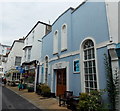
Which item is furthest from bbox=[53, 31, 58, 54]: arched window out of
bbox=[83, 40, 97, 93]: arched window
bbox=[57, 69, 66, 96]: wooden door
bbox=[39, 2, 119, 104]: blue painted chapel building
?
bbox=[83, 40, 97, 93]: arched window

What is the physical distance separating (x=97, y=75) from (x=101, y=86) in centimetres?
57

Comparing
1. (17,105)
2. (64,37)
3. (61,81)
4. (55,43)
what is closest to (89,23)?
(64,37)

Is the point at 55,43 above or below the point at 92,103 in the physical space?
above

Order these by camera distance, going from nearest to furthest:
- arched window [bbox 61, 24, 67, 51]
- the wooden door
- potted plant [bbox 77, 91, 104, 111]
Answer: potted plant [bbox 77, 91, 104, 111]
the wooden door
arched window [bbox 61, 24, 67, 51]

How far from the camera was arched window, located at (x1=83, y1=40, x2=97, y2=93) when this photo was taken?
6257 millimetres

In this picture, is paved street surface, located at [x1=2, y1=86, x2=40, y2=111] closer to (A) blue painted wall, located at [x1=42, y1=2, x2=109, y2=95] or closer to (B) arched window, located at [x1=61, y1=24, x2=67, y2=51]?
(A) blue painted wall, located at [x1=42, y1=2, x2=109, y2=95]

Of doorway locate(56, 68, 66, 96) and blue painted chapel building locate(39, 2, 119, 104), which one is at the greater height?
blue painted chapel building locate(39, 2, 119, 104)

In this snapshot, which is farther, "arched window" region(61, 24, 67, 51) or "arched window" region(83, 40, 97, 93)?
"arched window" region(61, 24, 67, 51)

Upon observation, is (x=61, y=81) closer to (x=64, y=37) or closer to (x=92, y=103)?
(x=64, y=37)

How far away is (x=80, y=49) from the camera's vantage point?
7.25m

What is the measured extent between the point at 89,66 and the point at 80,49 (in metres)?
1.30

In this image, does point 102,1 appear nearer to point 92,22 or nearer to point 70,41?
point 92,22

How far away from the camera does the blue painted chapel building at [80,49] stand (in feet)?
19.3

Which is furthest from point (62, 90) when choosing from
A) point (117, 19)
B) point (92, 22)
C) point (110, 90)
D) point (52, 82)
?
point (117, 19)
